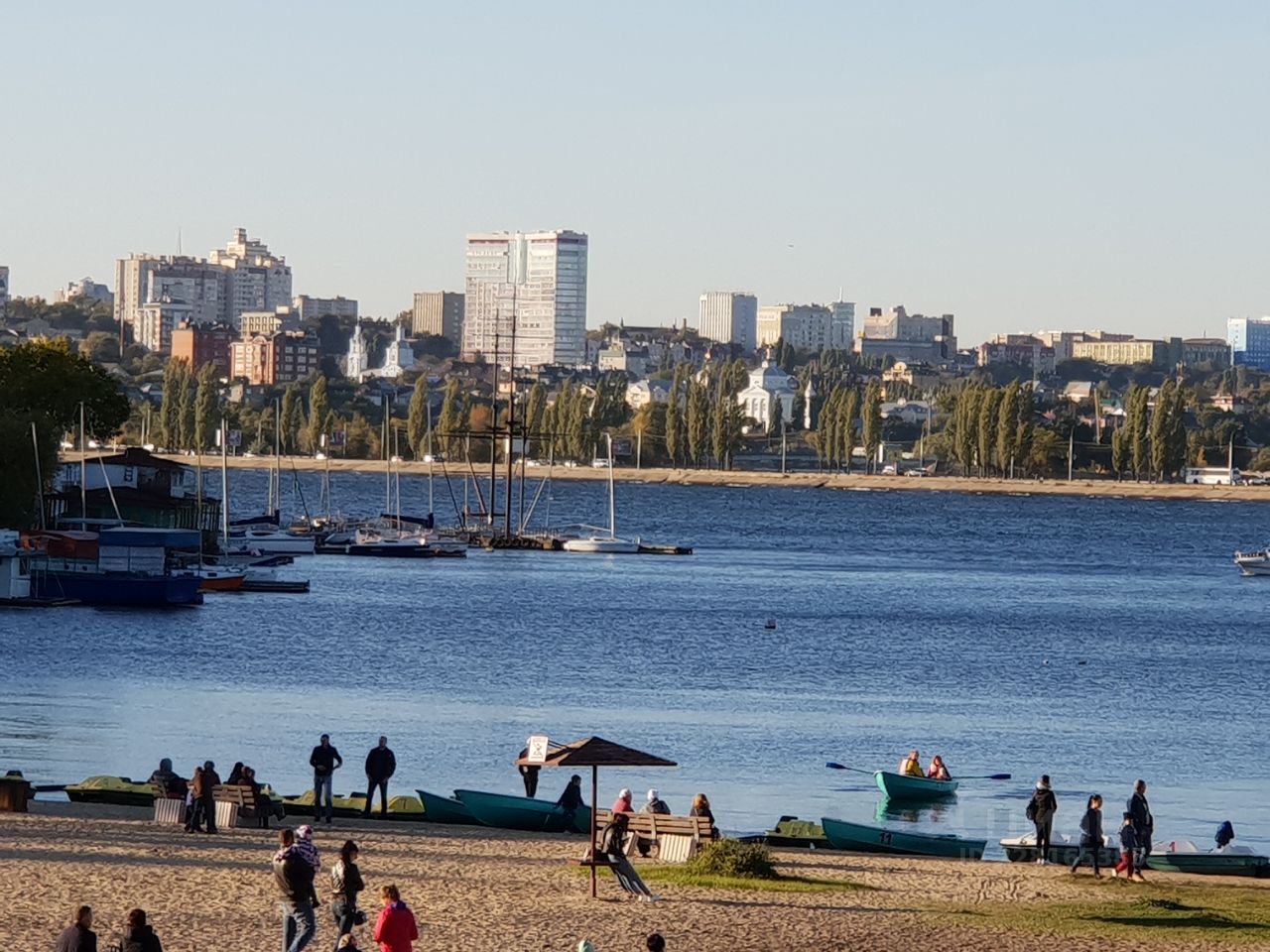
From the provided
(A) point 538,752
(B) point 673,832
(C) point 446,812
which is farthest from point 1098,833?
(C) point 446,812

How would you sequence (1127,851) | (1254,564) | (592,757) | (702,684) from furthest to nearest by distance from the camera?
(1254,564), (702,684), (1127,851), (592,757)

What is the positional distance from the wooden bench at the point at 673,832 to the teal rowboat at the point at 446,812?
4453 millimetres

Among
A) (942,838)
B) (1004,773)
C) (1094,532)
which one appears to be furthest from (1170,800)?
(1094,532)

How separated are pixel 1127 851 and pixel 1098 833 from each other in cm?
66

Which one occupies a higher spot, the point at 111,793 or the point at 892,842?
the point at 111,793

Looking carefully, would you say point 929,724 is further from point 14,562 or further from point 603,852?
point 14,562

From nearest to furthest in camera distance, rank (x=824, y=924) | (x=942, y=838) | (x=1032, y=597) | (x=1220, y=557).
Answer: (x=824, y=924) < (x=942, y=838) < (x=1032, y=597) < (x=1220, y=557)

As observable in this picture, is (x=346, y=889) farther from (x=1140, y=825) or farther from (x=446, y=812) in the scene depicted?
(x=1140, y=825)

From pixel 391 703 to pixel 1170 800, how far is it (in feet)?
64.8

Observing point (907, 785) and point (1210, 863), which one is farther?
point (907, 785)

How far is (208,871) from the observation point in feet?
87.6

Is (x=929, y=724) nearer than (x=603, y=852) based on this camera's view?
No

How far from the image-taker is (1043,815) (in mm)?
31297

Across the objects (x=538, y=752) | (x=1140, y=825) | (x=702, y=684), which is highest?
(x=538, y=752)
